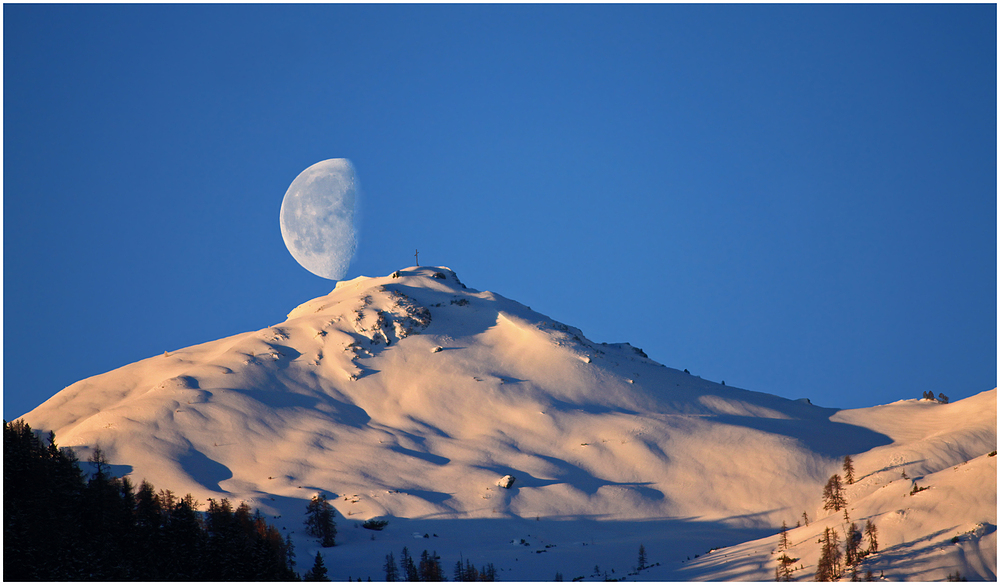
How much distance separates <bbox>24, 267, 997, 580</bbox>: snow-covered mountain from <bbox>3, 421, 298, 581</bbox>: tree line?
892cm

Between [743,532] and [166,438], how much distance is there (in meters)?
58.7

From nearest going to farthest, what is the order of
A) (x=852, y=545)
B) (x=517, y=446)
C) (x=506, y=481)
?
(x=852, y=545), (x=506, y=481), (x=517, y=446)

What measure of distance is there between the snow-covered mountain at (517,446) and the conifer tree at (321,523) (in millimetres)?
1172

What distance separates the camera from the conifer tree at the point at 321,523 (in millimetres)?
65938

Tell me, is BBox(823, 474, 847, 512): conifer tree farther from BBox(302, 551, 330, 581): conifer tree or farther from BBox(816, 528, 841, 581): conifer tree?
BBox(302, 551, 330, 581): conifer tree

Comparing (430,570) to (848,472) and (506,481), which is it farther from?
(848,472)

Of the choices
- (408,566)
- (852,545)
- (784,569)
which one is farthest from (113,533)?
(852,545)

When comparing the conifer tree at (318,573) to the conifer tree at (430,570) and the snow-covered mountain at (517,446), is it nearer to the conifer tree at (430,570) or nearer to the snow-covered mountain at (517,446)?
the snow-covered mountain at (517,446)

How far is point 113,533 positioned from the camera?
52031 mm

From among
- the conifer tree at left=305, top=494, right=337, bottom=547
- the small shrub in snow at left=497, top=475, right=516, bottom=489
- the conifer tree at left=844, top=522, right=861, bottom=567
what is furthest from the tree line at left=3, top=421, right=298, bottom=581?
the conifer tree at left=844, top=522, right=861, bottom=567

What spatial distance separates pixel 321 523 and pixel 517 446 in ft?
90.7

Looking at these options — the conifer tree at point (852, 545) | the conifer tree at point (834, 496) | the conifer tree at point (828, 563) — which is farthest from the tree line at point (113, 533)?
the conifer tree at point (834, 496)

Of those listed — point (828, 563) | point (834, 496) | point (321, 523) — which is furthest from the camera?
point (834, 496)

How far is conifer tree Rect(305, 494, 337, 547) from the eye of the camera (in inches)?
2596
